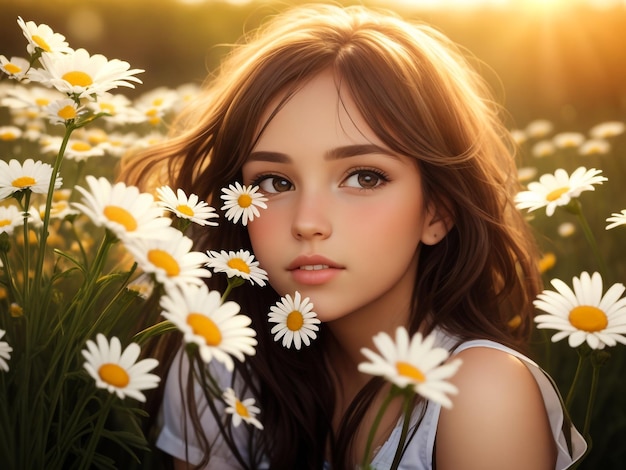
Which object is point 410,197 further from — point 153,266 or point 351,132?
point 153,266

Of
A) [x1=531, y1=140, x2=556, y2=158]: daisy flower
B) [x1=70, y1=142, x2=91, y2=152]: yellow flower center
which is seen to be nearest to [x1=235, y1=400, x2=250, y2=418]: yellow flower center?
[x1=70, y1=142, x2=91, y2=152]: yellow flower center

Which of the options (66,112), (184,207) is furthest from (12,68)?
(184,207)

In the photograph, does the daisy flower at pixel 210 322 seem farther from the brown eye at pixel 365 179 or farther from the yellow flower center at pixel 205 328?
the brown eye at pixel 365 179

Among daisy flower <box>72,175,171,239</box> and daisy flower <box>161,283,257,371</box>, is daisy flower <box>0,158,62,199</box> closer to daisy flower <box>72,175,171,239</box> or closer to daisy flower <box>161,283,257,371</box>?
daisy flower <box>72,175,171,239</box>

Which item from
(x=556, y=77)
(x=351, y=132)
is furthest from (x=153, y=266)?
(x=556, y=77)

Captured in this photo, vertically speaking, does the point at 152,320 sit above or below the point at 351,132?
below

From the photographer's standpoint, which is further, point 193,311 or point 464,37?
point 464,37

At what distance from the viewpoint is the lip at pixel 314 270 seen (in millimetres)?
1344

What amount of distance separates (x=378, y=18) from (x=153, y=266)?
43.5 inches

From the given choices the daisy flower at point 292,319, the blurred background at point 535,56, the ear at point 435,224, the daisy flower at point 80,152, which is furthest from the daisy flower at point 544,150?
the daisy flower at point 292,319

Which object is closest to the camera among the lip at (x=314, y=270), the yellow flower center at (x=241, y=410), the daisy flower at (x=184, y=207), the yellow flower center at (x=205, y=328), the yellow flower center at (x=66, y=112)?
the yellow flower center at (x=205, y=328)

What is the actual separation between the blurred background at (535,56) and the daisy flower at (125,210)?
124cm

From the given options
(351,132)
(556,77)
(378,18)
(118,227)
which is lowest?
(118,227)

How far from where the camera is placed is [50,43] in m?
1.19
